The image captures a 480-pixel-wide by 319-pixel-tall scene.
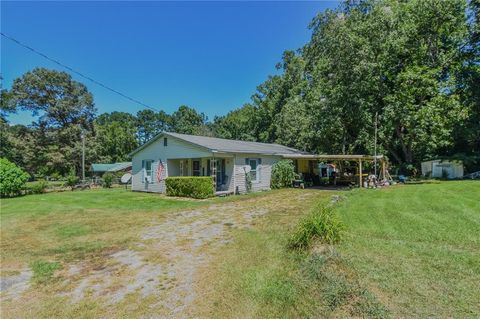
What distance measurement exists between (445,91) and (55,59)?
2601 centimetres

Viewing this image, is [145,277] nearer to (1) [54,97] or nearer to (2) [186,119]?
(1) [54,97]

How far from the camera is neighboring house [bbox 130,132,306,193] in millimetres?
16516

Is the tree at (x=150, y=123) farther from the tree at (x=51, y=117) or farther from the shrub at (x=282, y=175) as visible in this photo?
the shrub at (x=282, y=175)

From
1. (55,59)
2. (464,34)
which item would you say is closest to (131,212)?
(55,59)

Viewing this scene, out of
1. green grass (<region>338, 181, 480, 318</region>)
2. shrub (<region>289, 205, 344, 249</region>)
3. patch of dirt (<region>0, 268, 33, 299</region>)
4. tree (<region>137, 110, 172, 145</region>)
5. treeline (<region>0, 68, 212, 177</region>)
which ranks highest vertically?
tree (<region>137, 110, 172, 145</region>)

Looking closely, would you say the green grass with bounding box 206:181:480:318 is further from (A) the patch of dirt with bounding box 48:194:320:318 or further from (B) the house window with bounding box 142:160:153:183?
(B) the house window with bounding box 142:160:153:183

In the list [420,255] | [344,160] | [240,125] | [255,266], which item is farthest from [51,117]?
[420,255]

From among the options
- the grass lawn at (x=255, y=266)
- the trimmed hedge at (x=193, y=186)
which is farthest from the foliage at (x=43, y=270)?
the trimmed hedge at (x=193, y=186)

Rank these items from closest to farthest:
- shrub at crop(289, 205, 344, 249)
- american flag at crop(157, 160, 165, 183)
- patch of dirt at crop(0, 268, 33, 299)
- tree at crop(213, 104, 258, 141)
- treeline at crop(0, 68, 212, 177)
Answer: patch of dirt at crop(0, 268, 33, 299) → shrub at crop(289, 205, 344, 249) → american flag at crop(157, 160, 165, 183) → treeline at crop(0, 68, 212, 177) → tree at crop(213, 104, 258, 141)

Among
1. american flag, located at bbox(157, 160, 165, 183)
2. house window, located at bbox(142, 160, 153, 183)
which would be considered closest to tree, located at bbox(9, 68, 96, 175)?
house window, located at bbox(142, 160, 153, 183)

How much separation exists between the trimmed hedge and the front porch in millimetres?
1314

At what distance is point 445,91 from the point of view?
69.3 ft

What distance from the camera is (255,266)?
4.77 meters

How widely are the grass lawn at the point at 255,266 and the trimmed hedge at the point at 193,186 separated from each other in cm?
588
